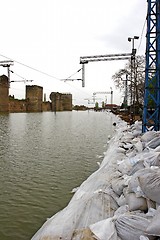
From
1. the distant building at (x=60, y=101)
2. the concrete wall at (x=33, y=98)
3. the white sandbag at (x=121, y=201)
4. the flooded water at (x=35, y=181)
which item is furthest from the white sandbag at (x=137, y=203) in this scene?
the distant building at (x=60, y=101)

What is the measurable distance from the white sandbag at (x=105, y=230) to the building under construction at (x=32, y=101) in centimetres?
5444

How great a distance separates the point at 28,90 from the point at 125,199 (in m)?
64.9

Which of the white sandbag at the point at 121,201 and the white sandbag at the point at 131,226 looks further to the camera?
the white sandbag at the point at 121,201

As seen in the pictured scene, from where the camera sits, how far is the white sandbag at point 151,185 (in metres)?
2.21

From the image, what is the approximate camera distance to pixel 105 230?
6.71 ft

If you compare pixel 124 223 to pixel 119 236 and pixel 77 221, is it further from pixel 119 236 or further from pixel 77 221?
pixel 77 221

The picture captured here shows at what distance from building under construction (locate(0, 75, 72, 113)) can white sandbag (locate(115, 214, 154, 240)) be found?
5453 cm

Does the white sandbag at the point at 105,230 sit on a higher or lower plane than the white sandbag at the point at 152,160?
lower

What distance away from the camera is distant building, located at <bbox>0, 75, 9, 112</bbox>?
5359 centimetres

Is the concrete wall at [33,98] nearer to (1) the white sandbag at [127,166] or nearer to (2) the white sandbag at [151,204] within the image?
(1) the white sandbag at [127,166]

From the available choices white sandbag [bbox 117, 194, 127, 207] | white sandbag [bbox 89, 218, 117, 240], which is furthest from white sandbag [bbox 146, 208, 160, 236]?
white sandbag [bbox 117, 194, 127, 207]

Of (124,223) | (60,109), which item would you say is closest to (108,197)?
(124,223)

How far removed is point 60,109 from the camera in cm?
8281

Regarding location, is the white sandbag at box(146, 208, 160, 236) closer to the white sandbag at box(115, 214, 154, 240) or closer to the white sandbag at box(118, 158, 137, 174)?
the white sandbag at box(115, 214, 154, 240)
